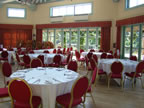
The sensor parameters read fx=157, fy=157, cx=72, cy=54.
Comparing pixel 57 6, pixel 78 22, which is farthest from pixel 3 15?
pixel 78 22

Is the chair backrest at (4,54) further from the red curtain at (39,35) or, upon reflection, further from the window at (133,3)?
the window at (133,3)

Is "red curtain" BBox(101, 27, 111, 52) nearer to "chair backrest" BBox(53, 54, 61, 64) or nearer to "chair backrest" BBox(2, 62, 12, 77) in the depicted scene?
"chair backrest" BBox(53, 54, 61, 64)

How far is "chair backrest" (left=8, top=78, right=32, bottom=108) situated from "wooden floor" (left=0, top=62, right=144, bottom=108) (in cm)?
127

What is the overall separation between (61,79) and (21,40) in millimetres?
12402

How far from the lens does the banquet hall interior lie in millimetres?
2975

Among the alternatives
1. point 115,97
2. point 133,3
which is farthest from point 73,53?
point 115,97

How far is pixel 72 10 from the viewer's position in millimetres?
13102

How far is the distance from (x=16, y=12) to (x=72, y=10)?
5.45 metres

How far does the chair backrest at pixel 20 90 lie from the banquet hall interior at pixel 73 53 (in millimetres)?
16

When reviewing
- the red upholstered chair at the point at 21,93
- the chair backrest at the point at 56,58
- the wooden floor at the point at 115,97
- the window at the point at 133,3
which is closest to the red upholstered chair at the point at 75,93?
the red upholstered chair at the point at 21,93

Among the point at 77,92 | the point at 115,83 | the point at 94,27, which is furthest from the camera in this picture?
the point at 94,27

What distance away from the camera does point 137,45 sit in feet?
30.2

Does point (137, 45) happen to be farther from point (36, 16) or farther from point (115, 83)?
point (36, 16)

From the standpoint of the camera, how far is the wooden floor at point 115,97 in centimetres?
388
